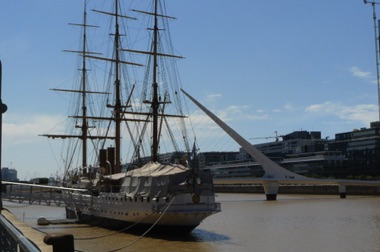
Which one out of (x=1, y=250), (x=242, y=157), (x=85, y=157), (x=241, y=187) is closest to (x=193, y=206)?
(x=1, y=250)

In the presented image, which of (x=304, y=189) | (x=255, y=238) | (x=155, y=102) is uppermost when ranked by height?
(x=155, y=102)

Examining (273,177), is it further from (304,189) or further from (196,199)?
(196,199)

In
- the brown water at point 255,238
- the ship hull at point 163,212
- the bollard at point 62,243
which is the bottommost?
the brown water at point 255,238

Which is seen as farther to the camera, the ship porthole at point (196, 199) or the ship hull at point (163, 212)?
the ship porthole at point (196, 199)

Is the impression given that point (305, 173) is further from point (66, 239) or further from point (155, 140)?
point (66, 239)

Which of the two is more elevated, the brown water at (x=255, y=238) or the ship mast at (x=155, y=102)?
the ship mast at (x=155, y=102)

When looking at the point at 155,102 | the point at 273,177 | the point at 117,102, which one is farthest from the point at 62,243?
the point at 273,177

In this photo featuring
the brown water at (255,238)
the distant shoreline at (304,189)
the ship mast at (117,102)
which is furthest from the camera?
the distant shoreline at (304,189)

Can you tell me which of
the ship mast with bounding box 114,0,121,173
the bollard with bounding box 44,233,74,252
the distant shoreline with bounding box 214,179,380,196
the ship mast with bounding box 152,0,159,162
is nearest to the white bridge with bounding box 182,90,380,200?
the distant shoreline with bounding box 214,179,380,196

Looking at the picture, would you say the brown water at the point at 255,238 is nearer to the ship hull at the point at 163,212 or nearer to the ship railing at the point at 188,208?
the ship hull at the point at 163,212

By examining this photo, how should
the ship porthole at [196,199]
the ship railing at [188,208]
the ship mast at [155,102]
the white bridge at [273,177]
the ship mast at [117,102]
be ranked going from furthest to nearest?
the white bridge at [273,177], the ship mast at [117,102], the ship mast at [155,102], the ship porthole at [196,199], the ship railing at [188,208]

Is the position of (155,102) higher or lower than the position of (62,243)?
higher

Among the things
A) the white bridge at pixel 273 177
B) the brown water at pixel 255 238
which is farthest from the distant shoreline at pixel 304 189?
the brown water at pixel 255 238

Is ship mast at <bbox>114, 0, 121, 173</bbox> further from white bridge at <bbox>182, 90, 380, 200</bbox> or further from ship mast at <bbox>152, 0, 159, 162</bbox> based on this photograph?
white bridge at <bbox>182, 90, 380, 200</bbox>
